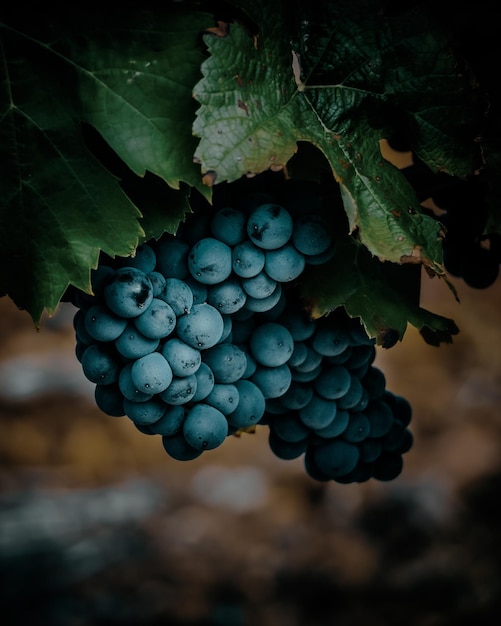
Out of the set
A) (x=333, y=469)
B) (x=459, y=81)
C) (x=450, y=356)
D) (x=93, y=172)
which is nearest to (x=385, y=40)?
(x=459, y=81)

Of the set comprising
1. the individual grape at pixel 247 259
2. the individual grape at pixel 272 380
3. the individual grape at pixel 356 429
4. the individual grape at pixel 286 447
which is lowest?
the individual grape at pixel 286 447

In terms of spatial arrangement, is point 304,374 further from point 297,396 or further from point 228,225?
point 228,225

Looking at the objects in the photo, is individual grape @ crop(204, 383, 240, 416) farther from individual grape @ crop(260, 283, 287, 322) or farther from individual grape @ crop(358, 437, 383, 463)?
individual grape @ crop(358, 437, 383, 463)

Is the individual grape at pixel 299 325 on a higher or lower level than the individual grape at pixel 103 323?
higher

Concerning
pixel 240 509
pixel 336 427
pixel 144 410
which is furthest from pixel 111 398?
pixel 240 509

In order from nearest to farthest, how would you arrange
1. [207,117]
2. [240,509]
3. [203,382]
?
[207,117] < [203,382] < [240,509]

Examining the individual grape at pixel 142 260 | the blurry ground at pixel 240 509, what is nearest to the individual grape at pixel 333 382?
the individual grape at pixel 142 260

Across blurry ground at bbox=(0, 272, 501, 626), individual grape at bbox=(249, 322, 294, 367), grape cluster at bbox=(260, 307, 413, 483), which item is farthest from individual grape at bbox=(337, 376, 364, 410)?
blurry ground at bbox=(0, 272, 501, 626)

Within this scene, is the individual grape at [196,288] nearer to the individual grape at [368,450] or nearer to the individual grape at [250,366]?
the individual grape at [250,366]
